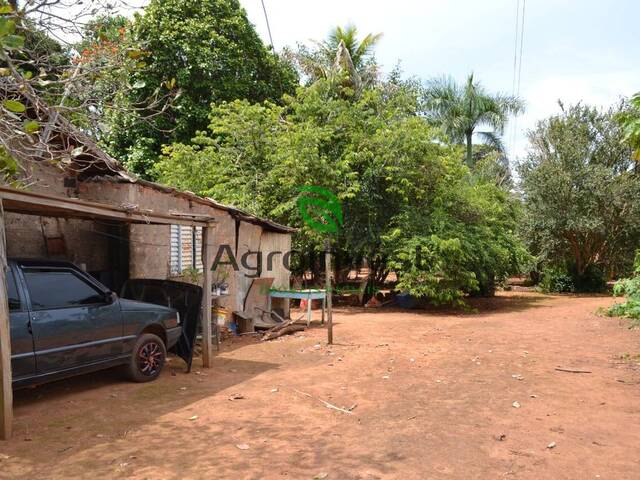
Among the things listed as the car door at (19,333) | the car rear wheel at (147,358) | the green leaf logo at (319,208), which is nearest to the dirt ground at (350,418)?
the car rear wheel at (147,358)

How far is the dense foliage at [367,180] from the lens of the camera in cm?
1492

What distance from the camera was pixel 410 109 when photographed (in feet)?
55.4

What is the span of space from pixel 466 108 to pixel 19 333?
26214 millimetres

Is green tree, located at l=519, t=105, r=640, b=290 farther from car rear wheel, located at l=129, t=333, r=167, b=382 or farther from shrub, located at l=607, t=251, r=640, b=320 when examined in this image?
car rear wheel, located at l=129, t=333, r=167, b=382

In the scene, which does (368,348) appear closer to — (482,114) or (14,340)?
(14,340)

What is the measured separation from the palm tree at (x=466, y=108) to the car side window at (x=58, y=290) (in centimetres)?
2433

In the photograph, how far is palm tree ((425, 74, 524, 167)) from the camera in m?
27.9

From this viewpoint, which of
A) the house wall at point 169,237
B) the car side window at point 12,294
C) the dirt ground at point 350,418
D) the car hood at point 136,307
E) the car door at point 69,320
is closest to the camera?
the dirt ground at point 350,418

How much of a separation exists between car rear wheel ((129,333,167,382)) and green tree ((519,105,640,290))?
61.9 ft

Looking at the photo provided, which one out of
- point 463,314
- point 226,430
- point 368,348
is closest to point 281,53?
point 463,314

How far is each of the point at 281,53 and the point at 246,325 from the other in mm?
17000

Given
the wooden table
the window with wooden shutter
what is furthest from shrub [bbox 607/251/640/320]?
the window with wooden shutter

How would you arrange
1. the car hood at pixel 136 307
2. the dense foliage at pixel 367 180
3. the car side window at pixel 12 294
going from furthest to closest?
1. the dense foliage at pixel 367 180
2. the car hood at pixel 136 307
3. the car side window at pixel 12 294

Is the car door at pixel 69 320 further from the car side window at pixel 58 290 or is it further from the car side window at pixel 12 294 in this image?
the car side window at pixel 12 294
